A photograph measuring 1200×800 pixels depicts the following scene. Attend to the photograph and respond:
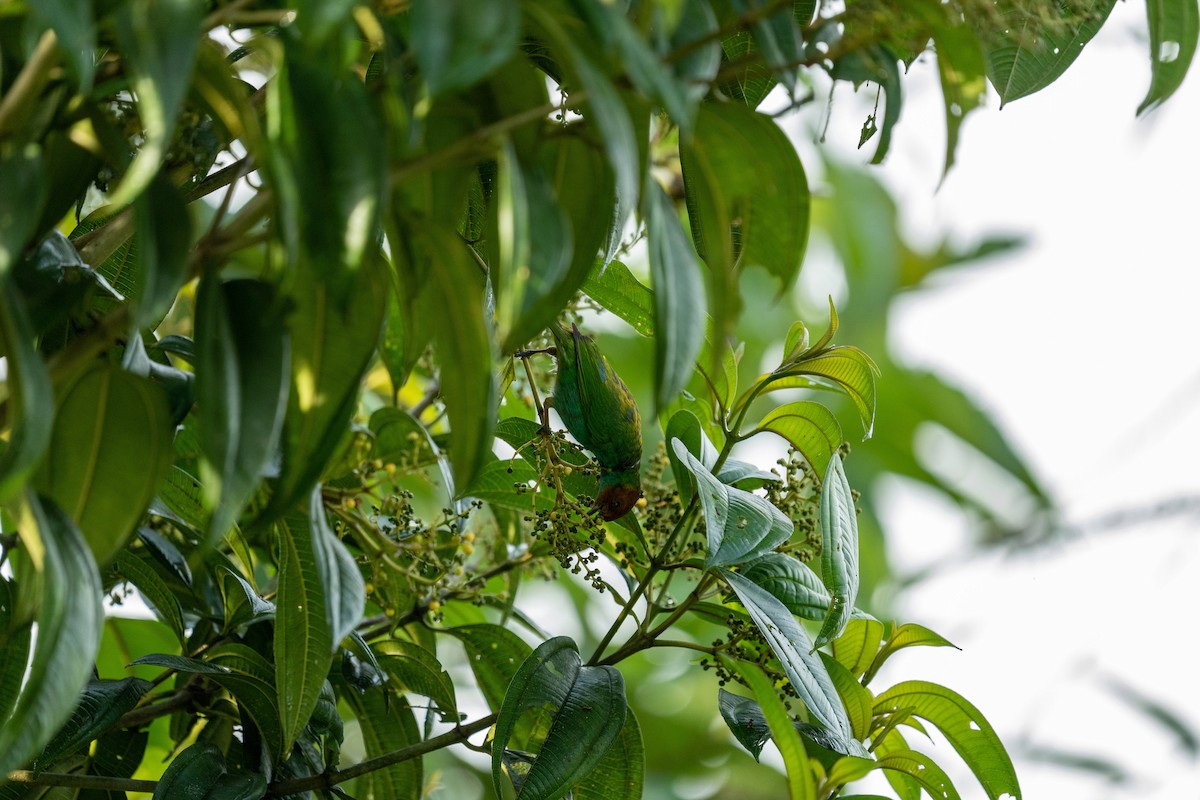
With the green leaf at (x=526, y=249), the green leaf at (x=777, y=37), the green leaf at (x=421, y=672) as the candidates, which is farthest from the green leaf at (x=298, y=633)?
the green leaf at (x=777, y=37)

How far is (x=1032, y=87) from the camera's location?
865 mm

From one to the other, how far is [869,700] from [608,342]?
238cm

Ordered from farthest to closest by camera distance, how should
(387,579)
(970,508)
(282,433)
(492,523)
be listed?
(970,508) < (492,523) < (387,579) < (282,433)

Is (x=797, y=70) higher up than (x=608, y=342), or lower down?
lower down

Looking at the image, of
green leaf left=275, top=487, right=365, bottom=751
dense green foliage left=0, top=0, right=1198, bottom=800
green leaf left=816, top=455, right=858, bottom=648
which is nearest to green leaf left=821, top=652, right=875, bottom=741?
dense green foliage left=0, top=0, right=1198, bottom=800

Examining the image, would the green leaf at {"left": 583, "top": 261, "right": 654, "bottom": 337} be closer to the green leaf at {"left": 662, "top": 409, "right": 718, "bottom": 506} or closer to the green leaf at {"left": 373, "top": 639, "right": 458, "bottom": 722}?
the green leaf at {"left": 662, "top": 409, "right": 718, "bottom": 506}

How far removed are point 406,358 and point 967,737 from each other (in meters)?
0.60

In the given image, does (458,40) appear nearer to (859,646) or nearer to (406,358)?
(406,358)

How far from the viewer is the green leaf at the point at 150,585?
0.92 metres

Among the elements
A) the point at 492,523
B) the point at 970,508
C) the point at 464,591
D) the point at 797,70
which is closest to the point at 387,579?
the point at 464,591

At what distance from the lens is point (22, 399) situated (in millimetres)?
470

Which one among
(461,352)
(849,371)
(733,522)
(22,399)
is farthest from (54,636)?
(849,371)

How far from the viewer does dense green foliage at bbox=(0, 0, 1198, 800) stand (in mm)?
490

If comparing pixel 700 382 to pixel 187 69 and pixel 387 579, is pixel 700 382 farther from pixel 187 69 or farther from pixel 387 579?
pixel 187 69
